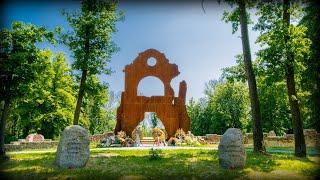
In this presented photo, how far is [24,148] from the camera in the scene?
2950cm

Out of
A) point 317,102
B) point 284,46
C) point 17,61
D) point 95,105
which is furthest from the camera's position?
point 95,105

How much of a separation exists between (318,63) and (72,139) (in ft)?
55.1

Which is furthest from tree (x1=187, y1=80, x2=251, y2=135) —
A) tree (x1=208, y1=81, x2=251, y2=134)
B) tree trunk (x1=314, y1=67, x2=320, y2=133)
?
tree trunk (x1=314, y1=67, x2=320, y2=133)

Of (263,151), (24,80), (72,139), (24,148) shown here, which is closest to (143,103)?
(24,148)

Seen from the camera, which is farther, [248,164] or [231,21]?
[231,21]

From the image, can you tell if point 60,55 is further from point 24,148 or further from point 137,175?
point 137,175

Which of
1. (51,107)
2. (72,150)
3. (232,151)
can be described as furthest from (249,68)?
(51,107)

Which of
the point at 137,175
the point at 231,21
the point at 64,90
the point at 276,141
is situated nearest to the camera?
the point at 137,175

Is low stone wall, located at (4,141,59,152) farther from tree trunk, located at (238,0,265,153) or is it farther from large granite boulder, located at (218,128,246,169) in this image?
large granite boulder, located at (218,128,246,169)

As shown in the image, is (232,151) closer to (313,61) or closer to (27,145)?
(313,61)

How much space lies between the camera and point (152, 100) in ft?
108

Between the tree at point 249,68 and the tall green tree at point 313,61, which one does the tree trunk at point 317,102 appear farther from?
the tree at point 249,68

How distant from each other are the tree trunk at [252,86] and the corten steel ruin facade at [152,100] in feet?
44.2

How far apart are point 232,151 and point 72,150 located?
629 cm
